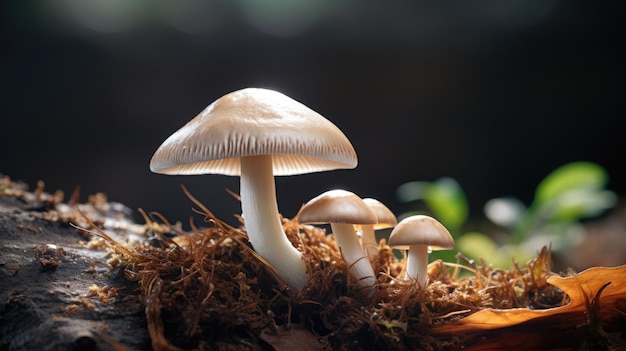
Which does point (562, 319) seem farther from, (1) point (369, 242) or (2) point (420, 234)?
(1) point (369, 242)

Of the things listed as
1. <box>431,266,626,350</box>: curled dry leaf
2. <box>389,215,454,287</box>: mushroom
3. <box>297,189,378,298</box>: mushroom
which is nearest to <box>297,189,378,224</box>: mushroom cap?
<box>297,189,378,298</box>: mushroom

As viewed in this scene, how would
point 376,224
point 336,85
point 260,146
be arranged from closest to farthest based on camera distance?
point 260,146, point 376,224, point 336,85

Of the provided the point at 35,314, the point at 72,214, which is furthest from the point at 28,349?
the point at 72,214

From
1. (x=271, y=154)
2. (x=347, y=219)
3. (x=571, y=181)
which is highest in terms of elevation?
(x=271, y=154)

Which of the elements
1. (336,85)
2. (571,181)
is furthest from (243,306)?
(336,85)

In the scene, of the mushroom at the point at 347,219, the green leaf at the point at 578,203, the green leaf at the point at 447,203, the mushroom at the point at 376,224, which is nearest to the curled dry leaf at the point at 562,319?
the mushroom at the point at 347,219

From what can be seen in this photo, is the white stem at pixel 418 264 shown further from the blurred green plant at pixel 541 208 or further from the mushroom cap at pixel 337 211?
the blurred green plant at pixel 541 208
